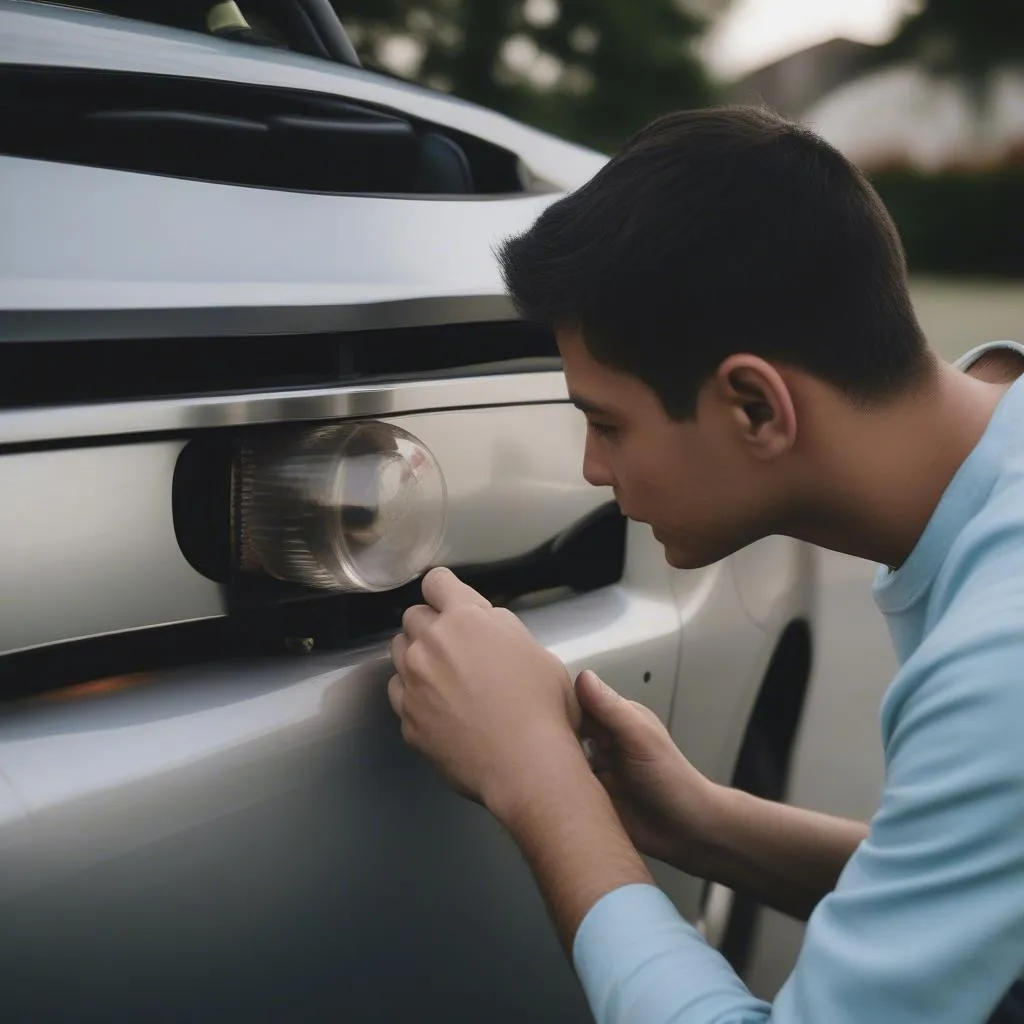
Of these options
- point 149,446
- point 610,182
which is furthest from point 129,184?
point 610,182

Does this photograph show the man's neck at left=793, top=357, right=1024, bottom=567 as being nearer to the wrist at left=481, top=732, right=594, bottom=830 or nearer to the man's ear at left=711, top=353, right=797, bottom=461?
the man's ear at left=711, top=353, right=797, bottom=461

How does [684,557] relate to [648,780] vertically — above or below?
above

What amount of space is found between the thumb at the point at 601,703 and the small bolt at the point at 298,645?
0.91ft

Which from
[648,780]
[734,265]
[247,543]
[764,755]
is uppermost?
[734,265]

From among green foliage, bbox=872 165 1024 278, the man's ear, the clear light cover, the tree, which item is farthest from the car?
the tree

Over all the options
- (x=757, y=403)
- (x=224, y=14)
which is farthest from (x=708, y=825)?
(x=224, y=14)

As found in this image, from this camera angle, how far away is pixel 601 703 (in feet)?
4.70

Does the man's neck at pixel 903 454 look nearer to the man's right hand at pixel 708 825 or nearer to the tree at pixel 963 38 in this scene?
the man's right hand at pixel 708 825

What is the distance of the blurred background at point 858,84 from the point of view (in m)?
22.2

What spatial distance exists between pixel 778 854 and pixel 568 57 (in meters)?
26.4

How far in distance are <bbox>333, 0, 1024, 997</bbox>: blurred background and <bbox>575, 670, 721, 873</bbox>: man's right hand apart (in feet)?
58.5

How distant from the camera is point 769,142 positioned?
129 centimetres

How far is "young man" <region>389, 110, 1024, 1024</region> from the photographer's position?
1.10 metres

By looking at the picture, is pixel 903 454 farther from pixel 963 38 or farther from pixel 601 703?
pixel 963 38
